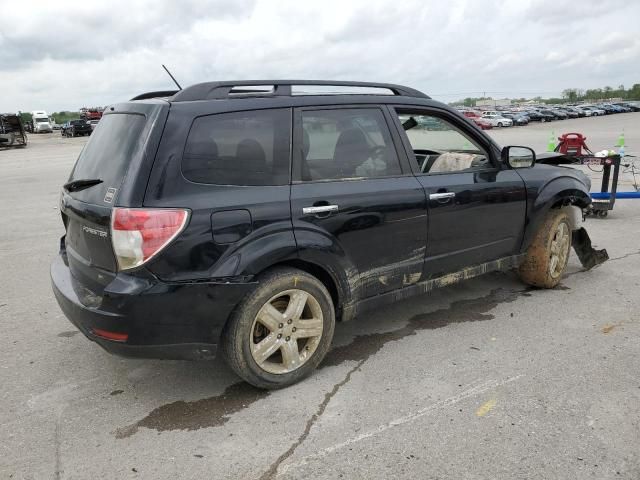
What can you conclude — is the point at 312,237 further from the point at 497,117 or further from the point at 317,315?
the point at 497,117

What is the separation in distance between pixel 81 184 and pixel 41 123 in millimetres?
62062

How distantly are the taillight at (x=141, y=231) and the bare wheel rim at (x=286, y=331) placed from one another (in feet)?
2.26

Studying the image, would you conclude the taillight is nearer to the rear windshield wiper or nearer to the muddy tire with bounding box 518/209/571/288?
the rear windshield wiper

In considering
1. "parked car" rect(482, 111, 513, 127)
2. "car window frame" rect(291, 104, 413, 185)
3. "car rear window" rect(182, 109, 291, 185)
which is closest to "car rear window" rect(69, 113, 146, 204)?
"car rear window" rect(182, 109, 291, 185)

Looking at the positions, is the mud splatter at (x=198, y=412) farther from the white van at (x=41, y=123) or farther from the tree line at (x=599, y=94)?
the tree line at (x=599, y=94)

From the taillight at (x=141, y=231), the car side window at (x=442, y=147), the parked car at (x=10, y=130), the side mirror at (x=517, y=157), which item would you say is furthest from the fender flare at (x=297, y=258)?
the parked car at (x=10, y=130)

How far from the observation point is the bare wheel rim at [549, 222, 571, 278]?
4.79 metres

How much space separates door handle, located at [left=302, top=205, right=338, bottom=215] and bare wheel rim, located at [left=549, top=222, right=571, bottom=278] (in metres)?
2.47

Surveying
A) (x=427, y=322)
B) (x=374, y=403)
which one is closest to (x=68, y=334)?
(x=374, y=403)

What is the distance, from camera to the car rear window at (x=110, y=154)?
9.42 feet

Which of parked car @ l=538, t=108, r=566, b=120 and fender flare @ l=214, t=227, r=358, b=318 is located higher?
parked car @ l=538, t=108, r=566, b=120

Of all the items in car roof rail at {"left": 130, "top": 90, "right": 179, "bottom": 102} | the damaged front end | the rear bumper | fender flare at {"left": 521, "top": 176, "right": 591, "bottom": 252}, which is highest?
car roof rail at {"left": 130, "top": 90, "right": 179, "bottom": 102}

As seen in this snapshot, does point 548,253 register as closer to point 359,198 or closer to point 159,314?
point 359,198

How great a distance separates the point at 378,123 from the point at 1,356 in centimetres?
307
